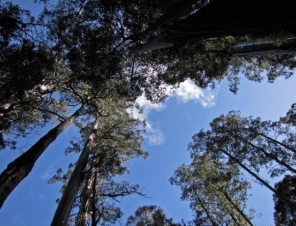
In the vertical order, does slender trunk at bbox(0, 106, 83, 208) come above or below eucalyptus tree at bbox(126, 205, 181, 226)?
below

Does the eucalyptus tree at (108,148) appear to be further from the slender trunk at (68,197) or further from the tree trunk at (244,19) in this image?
the tree trunk at (244,19)

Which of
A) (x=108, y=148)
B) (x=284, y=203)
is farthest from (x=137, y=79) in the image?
(x=284, y=203)

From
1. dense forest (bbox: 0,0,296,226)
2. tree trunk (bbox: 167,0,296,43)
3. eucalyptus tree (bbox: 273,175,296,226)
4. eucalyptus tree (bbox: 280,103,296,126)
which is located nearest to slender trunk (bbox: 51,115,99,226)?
dense forest (bbox: 0,0,296,226)

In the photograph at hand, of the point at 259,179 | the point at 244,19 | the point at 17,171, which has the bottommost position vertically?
the point at 17,171

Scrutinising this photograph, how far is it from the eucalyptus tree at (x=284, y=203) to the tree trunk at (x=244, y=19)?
9320mm

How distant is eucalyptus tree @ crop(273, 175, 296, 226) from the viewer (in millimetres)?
11969

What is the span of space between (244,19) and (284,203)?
33.8ft

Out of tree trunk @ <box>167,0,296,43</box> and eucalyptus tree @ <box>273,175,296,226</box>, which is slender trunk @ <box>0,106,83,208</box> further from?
eucalyptus tree @ <box>273,175,296,226</box>

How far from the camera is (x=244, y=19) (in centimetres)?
588

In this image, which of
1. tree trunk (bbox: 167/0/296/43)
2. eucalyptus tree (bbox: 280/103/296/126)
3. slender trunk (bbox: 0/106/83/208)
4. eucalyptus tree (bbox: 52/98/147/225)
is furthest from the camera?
eucalyptus tree (bbox: 280/103/296/126)

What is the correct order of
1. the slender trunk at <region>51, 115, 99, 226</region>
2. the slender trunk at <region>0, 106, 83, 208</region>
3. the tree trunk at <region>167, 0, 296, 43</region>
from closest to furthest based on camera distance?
1. the tree trunk at <region>167, 0, 296, 43</region>
2. the slender trunk at <region>0, 106, 83, 208</region>
3. the slender trunk at <region>51, 115, 99, 226</region>

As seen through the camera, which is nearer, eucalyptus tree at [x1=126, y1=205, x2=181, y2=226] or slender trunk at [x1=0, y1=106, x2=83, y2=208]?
slender trunk at [x1=0, y1=106, x2=83, y2=208]

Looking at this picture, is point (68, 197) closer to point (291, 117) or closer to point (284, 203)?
point (284, 203)

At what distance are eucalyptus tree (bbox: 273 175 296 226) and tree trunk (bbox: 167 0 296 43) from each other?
9.32 m
